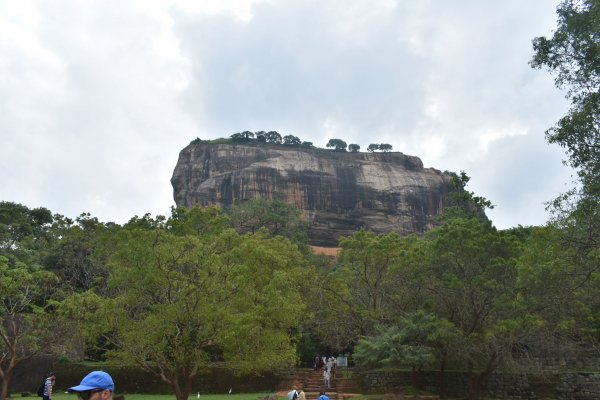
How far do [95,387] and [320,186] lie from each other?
7454cm

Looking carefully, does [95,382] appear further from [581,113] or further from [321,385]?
[321,385]

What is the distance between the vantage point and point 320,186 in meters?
77.6

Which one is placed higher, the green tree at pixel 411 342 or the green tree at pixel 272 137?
the green tree at pixel 272 137

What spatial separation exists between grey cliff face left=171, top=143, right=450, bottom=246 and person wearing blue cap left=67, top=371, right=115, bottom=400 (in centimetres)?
7002

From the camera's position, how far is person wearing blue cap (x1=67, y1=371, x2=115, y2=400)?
3.24 meters

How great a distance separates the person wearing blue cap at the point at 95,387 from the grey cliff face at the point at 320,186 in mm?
70020

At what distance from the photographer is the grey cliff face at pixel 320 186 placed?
2950 inches

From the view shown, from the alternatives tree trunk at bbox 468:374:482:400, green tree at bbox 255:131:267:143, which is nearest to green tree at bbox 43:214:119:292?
tree trunk at bbox 468:374:482:400

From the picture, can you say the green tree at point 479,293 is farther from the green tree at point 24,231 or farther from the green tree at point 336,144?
the green tree at point 336,144

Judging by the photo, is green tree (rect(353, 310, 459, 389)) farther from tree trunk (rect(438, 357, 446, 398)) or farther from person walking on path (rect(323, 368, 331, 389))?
tree trunk (rect(438, 357, 446, 398))

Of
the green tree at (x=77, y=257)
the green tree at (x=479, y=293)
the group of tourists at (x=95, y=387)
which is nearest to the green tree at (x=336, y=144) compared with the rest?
the green tree at (x=77, y=257)

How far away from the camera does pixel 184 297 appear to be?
1472cm

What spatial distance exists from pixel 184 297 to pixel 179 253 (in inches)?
54.1

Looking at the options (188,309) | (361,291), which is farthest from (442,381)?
(188,309)
